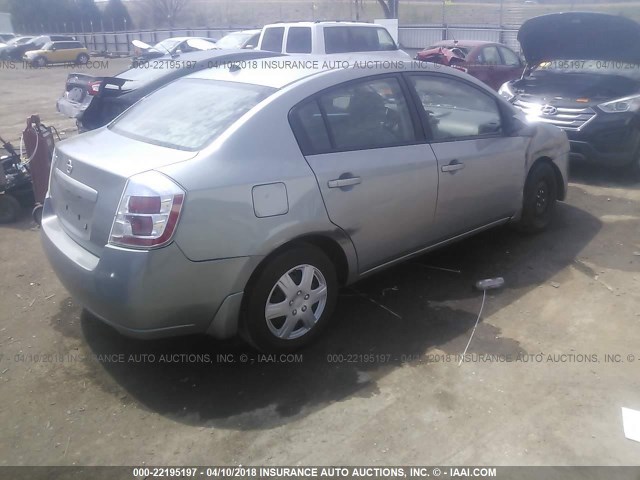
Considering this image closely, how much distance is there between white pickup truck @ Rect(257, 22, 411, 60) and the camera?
35.7ft

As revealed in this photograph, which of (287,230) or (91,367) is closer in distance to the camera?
(287,230)

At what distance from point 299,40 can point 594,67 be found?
5.67 meters

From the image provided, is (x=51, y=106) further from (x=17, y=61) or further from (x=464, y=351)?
(x=17, y=61)

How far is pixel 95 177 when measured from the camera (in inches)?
120

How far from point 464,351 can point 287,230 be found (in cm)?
135

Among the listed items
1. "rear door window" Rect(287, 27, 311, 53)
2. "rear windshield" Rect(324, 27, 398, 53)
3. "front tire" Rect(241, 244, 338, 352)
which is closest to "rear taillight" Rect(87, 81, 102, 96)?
"rear door window" Rect(287, 27, 311, 53)

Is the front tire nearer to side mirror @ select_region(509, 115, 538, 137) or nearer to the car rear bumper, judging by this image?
the car rear bumper

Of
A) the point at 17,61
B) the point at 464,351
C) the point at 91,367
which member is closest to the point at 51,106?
the point at 91,367

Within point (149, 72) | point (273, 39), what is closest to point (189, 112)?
point (149, 72)

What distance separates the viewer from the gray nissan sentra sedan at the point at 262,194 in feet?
9.34

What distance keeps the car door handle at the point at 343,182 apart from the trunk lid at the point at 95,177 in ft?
2.69

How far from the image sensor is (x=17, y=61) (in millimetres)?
35344

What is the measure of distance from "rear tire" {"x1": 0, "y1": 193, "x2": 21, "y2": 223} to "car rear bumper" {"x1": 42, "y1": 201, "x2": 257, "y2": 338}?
328 cm

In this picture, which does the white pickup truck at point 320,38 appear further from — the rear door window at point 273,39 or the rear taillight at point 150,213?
the rear taillight at point 150,213
